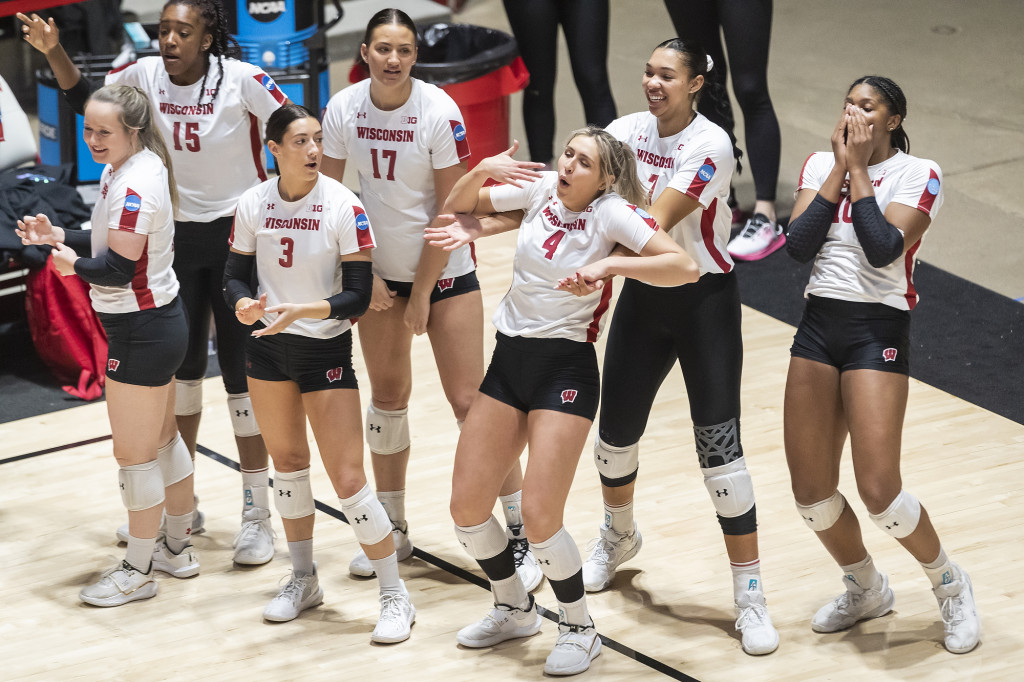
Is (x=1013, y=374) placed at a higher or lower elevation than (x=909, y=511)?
lower

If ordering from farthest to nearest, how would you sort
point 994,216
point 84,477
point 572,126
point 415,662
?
point 572,126 < point 994,216 < point 84,477 < point 415,662

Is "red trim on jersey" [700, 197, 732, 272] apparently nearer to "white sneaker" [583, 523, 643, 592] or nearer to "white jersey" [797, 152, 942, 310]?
"white jersey" [797, 152, 942, 310]

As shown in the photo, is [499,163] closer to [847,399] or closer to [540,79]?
[847,399]

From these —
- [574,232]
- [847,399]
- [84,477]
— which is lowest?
[84,477]

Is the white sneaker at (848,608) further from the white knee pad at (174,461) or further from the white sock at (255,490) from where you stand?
the white knee pad at (174,461)

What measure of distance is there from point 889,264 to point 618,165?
30.6 inches

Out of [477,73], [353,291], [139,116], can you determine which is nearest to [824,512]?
[353,291]

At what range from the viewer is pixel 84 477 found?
514 cm

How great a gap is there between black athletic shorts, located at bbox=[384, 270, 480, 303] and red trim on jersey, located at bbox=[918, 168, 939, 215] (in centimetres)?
134

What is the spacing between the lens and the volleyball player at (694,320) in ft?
12.6

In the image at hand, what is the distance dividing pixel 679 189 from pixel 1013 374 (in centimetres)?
262

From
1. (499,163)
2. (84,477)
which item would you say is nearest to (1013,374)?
(499,163)

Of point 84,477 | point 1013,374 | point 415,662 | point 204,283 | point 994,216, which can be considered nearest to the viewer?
point 415,662

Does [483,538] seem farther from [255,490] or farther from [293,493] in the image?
[255,490]
